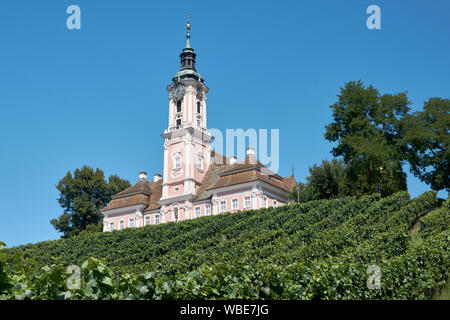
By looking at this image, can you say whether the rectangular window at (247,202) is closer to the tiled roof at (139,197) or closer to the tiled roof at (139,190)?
the tiled roof at (139,197)

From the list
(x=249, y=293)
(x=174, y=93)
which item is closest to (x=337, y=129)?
(x=174, y=93)

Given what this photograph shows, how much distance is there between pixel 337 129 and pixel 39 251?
1365 inches

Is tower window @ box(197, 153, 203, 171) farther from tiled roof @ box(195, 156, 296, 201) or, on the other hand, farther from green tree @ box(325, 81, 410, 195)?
green tree @ box(325, 81, 410, 195)

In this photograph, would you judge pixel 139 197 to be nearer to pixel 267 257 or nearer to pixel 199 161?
pixel 199 161

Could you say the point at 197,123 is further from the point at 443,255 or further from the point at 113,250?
the point at 443,255

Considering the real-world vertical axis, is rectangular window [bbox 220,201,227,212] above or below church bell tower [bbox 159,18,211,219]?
below

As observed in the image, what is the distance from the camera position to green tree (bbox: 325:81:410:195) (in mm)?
44438

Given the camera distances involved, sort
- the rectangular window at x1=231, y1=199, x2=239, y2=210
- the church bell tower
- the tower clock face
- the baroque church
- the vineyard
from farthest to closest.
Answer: the tower clock face → the church bell tower → the baroque church → the rectangular window at x1=231, y1=199, x2=239, y2=210 → the vineyard

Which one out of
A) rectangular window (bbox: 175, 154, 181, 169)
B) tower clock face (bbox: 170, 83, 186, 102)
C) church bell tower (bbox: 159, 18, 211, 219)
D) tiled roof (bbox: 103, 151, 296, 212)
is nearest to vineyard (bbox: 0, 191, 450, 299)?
tiled roof (bbox: 103, 151, 296, 212)

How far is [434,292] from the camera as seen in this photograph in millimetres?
16969

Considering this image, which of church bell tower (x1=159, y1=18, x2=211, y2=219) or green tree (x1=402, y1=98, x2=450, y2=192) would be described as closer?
green tree (x1=402, y1=98, x2=450, y2=192)

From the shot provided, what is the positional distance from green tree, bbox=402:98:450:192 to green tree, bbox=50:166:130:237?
4808 cm
